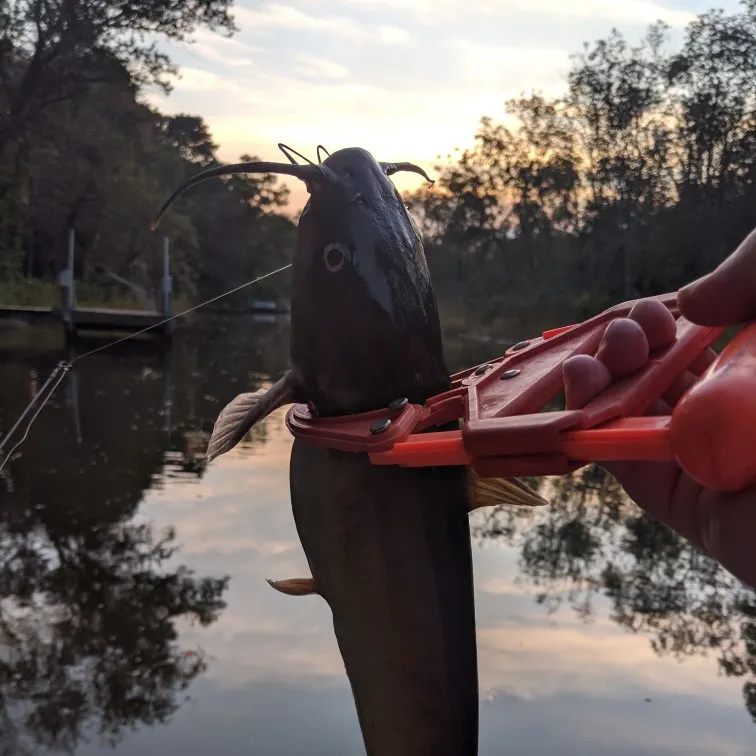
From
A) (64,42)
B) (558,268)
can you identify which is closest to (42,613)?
(64,42)

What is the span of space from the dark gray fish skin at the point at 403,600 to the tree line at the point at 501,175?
8.13m

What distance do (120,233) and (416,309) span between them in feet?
94.7

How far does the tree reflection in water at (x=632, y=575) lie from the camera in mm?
4254

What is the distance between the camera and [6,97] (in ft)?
60.3

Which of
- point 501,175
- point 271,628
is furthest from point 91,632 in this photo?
point 501,175

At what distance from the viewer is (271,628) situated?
422 centimetres

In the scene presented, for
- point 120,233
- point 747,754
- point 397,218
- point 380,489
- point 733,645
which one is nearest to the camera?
point 380,489

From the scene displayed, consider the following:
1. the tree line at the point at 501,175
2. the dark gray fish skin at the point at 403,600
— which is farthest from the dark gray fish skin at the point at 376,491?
the tree line at the point at 501,175

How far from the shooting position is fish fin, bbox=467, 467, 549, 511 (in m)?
1.42

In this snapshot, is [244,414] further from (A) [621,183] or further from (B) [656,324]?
(A) [621,183]

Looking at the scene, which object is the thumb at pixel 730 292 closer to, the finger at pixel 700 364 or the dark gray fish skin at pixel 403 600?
the finger at pixel 700 364

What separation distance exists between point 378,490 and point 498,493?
23 centimetres

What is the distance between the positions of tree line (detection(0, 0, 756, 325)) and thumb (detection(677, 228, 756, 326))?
8589 mm

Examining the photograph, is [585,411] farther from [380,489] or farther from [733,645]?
[733,645]
